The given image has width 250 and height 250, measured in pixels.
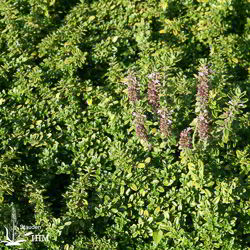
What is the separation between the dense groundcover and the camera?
11.4ft

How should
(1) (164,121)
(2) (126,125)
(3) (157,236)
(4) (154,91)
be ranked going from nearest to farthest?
(3) (157,236), (1) (164,121), (4) (154,91), (2) (126,125)

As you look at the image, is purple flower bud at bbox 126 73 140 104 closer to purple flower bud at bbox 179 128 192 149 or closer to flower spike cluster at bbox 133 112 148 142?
flower spike cluster at bbox 133 112 148 142

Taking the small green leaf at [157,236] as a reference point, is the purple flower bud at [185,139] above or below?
above

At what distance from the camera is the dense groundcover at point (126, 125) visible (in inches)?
137

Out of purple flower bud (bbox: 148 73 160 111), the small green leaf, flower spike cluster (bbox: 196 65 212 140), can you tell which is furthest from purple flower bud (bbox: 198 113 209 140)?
the small green leaf

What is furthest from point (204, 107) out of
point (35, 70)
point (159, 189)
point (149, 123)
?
point (35, 70)

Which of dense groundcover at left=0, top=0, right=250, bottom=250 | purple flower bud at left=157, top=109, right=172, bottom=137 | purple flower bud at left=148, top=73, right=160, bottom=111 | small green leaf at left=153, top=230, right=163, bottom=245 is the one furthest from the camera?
purple flower bud at left=148, top=73, right=160, bottom=111

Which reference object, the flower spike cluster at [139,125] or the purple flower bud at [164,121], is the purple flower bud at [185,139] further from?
the flower spike cluster at [139,125]

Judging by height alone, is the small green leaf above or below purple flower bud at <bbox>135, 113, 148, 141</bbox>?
below

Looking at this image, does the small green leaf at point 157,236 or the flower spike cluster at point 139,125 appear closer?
the small green leaf at point 157,236

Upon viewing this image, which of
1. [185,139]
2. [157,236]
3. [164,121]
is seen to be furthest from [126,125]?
[157,236]

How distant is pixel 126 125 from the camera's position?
4.09m

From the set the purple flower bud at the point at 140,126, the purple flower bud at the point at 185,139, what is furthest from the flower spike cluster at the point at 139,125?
the purple flower bud at the point at 185,139

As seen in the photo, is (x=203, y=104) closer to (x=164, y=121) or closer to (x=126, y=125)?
(x=164, y=121)
